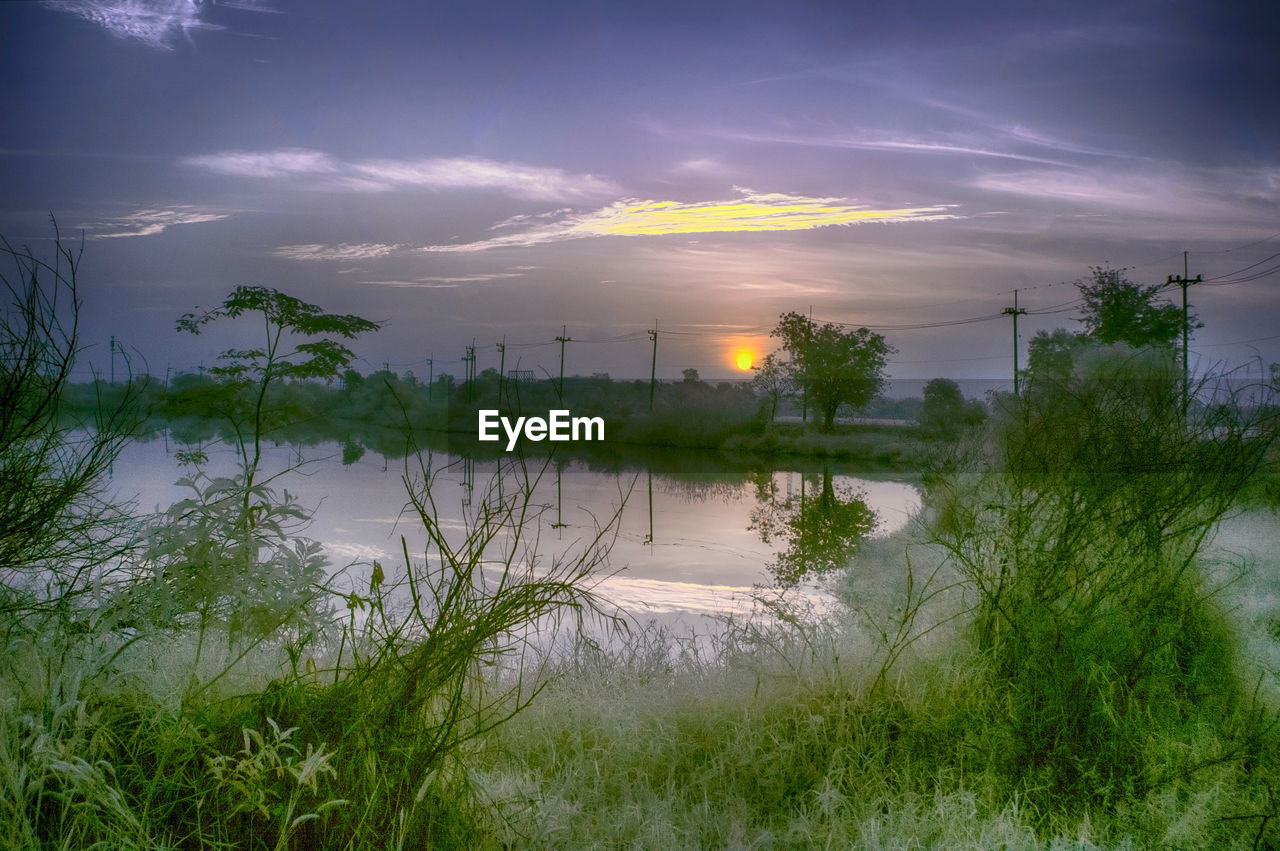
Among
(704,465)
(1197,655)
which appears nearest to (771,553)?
(1197,655)

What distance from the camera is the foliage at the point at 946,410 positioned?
26.1 metres

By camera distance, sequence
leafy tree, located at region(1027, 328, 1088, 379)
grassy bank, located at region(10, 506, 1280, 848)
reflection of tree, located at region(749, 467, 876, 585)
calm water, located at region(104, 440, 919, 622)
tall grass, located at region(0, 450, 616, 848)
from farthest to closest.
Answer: leafy tree, located at region(1027, 328, 1088, 379)
reflection of tree, located at region(749, 467, 876, 585)
calm water, located at region(104, 440, 919, 622)
grassy bank, located at region(10, 506, 1280, 848)
tall grass, located at region(0, 450, 616, 848)

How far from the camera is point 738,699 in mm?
4832

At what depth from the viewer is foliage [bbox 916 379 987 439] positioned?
85.5ft

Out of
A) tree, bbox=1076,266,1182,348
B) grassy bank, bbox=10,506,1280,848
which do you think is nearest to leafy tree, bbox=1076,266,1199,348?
tree, bbox=1076,266,1182,348

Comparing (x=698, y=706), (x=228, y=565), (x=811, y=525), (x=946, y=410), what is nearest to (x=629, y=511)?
(x=811, y=525)

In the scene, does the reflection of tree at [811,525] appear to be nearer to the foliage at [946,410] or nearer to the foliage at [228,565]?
the foliage at [946,410]

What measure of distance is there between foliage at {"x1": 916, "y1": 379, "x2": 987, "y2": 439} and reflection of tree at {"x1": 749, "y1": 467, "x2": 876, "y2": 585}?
424 cm

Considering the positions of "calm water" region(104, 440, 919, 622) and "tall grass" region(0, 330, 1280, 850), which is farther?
"calm water" region(104, 440, 919, 622)

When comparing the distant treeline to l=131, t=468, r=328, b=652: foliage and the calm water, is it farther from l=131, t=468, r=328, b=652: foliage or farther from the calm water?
l=131, t=468, r=328, b=652: foliage

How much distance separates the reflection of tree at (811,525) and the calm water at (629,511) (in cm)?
8

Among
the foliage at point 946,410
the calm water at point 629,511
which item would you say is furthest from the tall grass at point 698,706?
the foliage at point 946,410

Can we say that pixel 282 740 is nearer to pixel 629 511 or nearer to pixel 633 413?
pixel 629 511

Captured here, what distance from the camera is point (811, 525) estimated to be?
16422 millimetres
